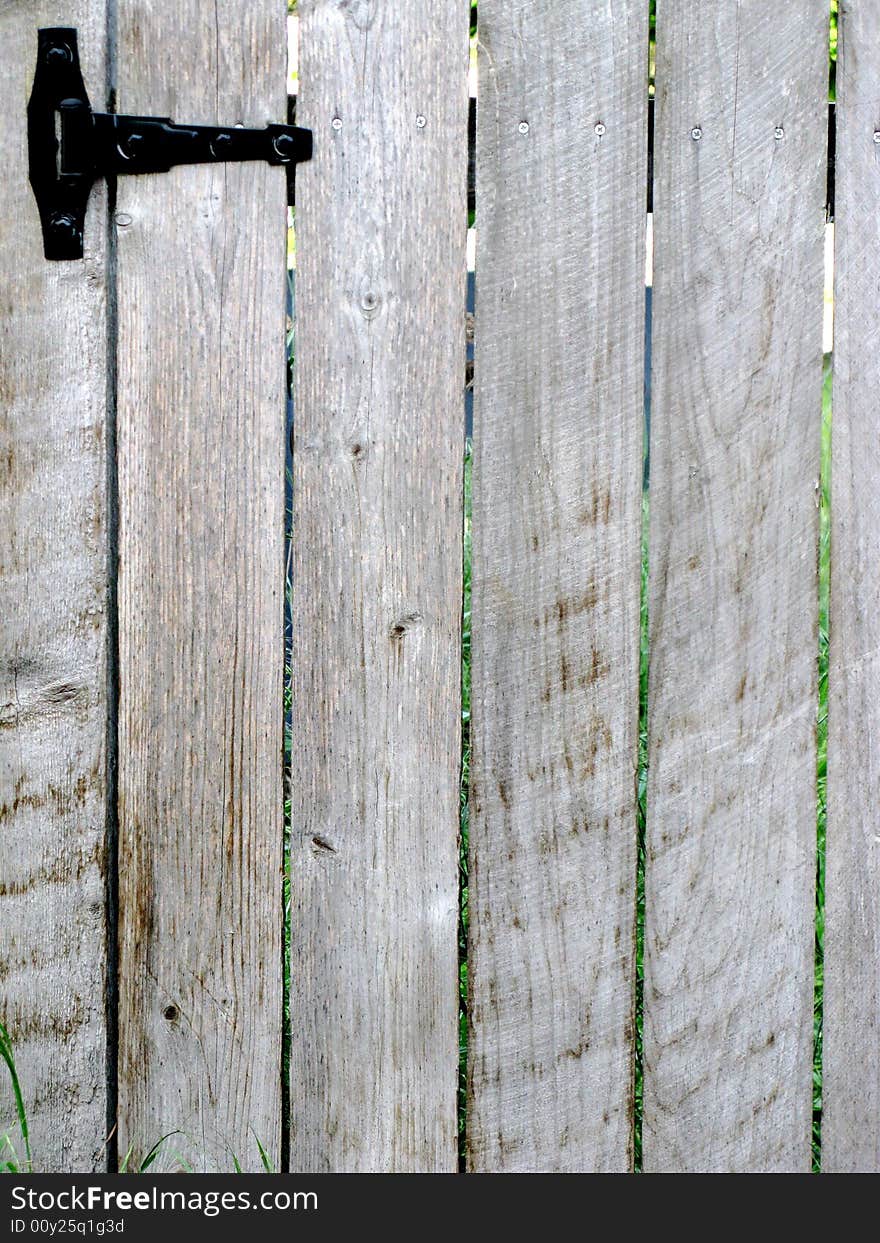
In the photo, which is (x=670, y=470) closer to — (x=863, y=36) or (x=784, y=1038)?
(x=863, y=36)

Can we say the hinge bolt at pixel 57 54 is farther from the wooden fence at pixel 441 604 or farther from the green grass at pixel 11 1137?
the green grass at pixel 11 1137

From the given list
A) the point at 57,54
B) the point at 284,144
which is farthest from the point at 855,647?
the point at 57,54

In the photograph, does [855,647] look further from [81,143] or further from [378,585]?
[81,143]

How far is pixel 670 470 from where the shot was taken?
135 cm

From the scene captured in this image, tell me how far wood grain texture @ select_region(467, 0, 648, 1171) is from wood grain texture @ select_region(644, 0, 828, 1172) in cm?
4

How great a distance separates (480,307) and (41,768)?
0.78m

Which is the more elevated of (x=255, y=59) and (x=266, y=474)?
(x=255, y=59)

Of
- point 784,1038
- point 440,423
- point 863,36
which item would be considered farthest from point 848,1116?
point 863,36

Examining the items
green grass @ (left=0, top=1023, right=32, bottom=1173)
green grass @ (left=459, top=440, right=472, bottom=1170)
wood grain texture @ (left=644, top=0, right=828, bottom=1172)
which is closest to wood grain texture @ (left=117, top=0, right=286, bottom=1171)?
green grass @ (left=0, top=1023, right=32, bottom=1173)

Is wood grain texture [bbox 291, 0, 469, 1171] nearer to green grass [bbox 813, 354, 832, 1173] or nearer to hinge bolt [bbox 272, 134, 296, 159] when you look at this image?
hinge bolt [bbox 272, 134, 296, 159]

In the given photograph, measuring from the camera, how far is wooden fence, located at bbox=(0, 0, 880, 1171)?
1.32 m

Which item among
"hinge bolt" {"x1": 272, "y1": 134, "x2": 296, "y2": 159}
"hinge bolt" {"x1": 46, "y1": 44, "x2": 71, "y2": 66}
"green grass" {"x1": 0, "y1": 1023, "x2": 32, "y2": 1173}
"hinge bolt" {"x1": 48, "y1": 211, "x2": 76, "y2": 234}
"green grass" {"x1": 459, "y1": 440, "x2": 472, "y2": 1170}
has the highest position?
"hinge bolt" {"x1": 46, "y1": 44, "x2": 71, "y2": 66}

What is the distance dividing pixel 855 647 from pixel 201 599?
2.68ft

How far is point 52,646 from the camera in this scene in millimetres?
1365
